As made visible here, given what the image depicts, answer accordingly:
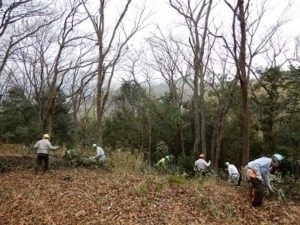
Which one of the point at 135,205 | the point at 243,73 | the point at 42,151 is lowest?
the point at 135,205

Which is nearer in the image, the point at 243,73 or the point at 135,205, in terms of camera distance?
the point at 135,205

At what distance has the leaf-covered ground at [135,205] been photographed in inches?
392

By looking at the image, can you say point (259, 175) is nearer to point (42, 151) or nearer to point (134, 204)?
point (134, 204)

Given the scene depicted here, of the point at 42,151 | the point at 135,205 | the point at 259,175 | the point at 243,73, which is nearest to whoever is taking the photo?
the point at 259,175

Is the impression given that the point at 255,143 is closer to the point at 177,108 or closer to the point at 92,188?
the point at 177,108

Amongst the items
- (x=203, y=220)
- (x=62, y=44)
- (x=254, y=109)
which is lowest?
(x=203, y=220)

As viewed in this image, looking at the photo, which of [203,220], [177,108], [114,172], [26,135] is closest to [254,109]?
[177,108]

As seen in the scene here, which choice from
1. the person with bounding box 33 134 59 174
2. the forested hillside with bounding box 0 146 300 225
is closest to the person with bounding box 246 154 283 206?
the forested hillside with bounding box 0 146 300 225

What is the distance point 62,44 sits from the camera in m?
33.1

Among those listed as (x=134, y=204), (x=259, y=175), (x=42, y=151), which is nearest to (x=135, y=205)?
(x=134, y=204)

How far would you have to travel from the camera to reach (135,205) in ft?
35.7

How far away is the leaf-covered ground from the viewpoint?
9.96 metres

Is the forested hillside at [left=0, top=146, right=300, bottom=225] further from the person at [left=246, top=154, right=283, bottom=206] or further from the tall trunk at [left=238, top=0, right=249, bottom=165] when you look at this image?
the tall trunk at [left=238, top=0, right=249, bottom=165]

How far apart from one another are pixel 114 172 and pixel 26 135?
2150cm
